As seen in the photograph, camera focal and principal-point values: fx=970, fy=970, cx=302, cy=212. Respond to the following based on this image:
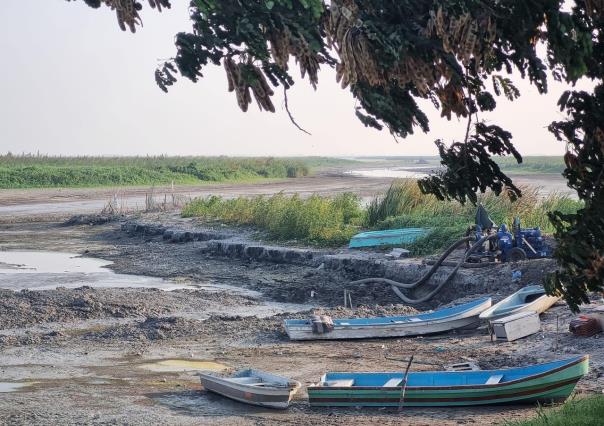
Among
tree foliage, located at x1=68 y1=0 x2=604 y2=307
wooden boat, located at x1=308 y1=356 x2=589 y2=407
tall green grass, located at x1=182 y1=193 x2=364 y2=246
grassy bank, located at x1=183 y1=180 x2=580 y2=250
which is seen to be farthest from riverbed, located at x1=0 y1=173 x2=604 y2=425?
tree foliage, located at x1=68 y1=0 x2=604 y2=307

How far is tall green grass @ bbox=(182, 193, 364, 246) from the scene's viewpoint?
24616 millimetres

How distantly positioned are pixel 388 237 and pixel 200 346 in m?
9.36

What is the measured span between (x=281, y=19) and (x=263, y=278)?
16.0 m

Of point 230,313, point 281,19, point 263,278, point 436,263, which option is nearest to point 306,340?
point 230,313

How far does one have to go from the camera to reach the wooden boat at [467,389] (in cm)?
975

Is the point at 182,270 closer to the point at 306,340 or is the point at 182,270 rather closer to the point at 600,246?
the point at 306,340

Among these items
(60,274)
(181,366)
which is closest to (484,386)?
(181,366)

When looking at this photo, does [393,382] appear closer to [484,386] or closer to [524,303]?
[484,386]

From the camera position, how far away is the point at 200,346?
13.9 metres

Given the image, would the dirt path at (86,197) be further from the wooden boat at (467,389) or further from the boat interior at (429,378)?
the wooden boat at (467,389)

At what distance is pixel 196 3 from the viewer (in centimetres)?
545

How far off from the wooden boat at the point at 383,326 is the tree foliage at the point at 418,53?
8031 millimetres

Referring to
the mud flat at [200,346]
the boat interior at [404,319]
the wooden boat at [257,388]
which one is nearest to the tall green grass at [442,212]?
the mud flat at [200,346]

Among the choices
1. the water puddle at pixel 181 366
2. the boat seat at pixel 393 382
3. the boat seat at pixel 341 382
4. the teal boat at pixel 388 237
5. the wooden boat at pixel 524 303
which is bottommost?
the water puddle at pixel 181 366
